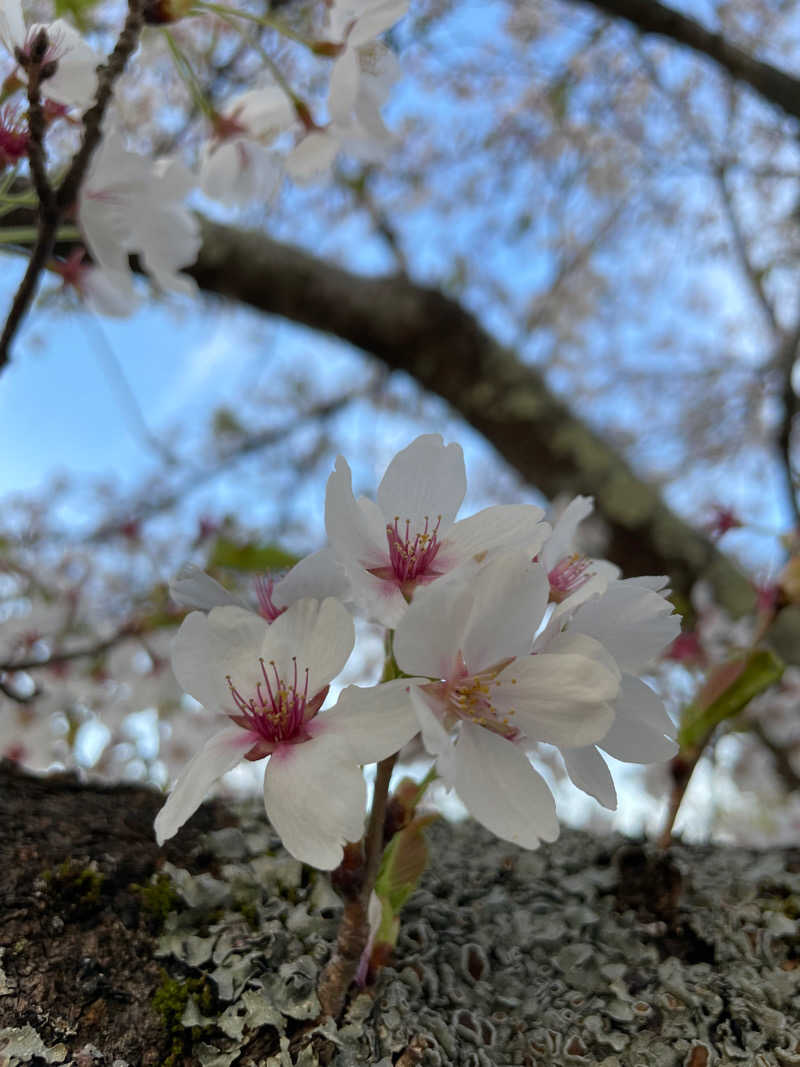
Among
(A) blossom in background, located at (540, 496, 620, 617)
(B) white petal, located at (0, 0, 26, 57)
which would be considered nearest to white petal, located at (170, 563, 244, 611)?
(A) blossom in background, located at (540, 496, 620, 617)

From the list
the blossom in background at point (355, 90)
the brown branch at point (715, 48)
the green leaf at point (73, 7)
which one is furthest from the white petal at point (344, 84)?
the brown branch at point (715, 48)

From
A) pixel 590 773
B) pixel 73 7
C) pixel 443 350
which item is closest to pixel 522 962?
pixel 590 773

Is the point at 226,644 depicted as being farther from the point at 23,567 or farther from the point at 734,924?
the point at 23,567

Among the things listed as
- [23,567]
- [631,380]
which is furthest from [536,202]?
[23,567]

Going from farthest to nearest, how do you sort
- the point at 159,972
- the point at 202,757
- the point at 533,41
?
the point at 533,41, the point at 159,972, the point at 202,757

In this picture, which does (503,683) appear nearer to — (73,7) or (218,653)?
(218,653)

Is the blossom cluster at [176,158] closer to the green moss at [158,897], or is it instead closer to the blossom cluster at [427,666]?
the blossom cluster at [427,666]
